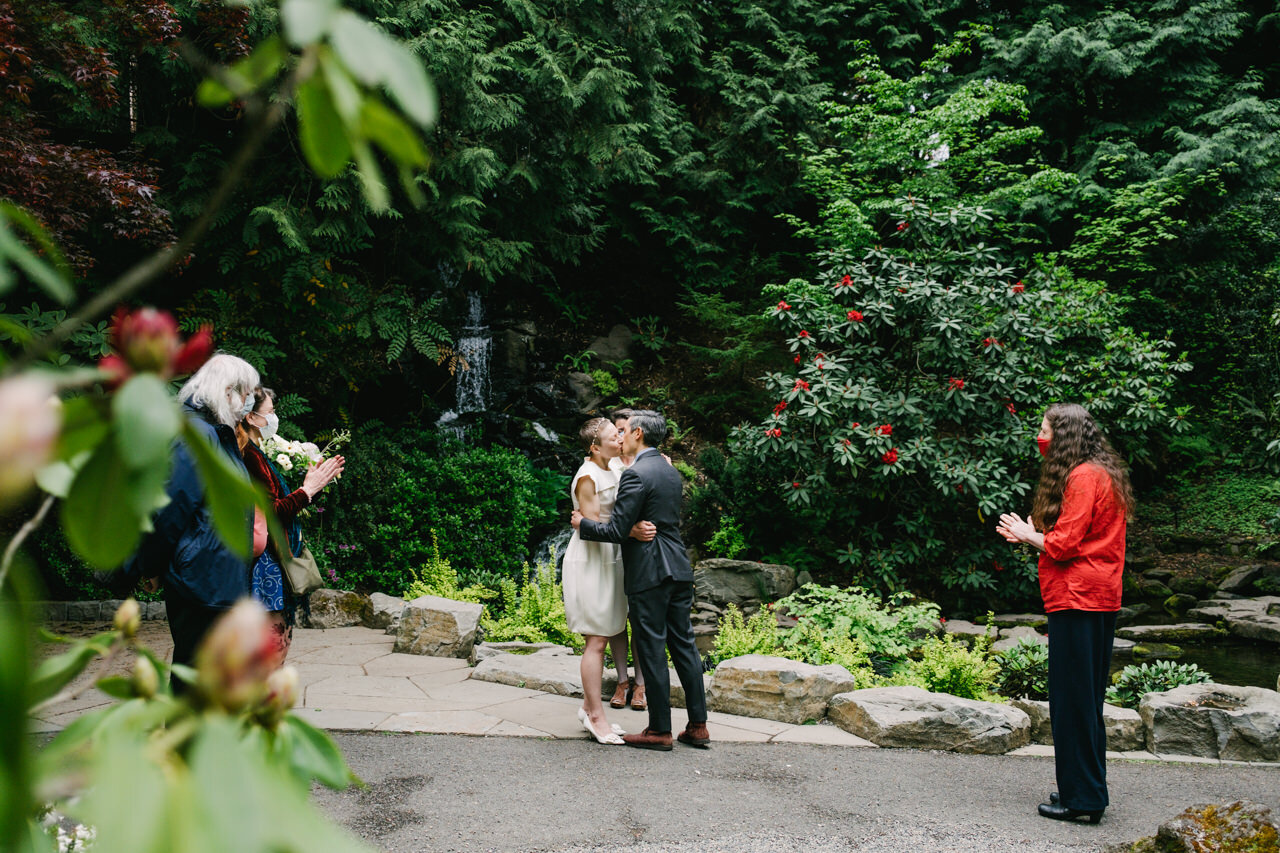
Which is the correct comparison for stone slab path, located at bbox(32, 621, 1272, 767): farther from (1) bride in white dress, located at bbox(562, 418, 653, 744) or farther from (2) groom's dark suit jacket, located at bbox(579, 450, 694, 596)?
(2) groom's dark suit jacket, located at bbox(579, 450, 694, 596)

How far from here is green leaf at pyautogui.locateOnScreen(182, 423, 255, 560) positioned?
1.70 ft

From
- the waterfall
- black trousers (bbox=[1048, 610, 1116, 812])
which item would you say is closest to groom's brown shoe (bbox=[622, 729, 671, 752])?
black trousers (bbox=[1048, 610, 1116, 812])

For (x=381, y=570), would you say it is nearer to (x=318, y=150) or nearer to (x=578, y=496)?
(x=578, y=496)

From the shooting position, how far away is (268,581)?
3.61 m

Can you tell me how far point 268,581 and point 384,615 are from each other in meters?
4.18

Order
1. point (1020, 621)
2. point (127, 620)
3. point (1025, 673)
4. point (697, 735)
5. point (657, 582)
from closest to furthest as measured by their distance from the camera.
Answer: point (127, 620) < point (657, 582) < point (697, 735) < point (1025, 673) < point (1020, 621)

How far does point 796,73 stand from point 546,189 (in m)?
5.04

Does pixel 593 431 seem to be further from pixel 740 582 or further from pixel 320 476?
pixel 740 582

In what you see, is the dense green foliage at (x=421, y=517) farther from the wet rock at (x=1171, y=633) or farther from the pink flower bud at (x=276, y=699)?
the pink flower bud at (x=276, y=699)

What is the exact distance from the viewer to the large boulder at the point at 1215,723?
4.83 meters

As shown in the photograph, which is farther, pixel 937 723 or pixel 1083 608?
pixel 937 723

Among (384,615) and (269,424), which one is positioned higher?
(269,424)

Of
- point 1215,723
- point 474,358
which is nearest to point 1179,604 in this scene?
point 1215,723

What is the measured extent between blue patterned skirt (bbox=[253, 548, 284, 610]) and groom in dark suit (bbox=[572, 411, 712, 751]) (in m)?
1.63
